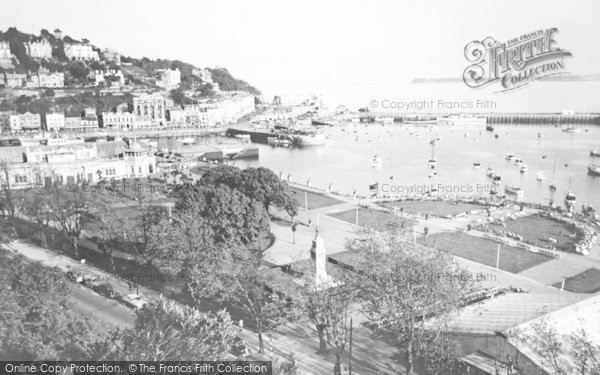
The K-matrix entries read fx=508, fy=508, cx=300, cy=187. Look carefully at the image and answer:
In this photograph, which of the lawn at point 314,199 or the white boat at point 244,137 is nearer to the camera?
the lawn at point 314,199

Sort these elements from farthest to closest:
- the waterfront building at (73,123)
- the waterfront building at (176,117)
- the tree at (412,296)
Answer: the waterfront building at (176,117) < the waterfront building at (73,123) < the tree at (412,296)

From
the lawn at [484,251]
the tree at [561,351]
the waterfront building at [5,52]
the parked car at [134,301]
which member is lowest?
the lawn at [484,251]

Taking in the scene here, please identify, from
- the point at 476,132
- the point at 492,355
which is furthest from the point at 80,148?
the point at 476,132

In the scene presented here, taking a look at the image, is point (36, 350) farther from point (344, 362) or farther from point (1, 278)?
point (344, 362)

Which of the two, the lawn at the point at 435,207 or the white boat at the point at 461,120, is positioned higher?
the white boat at the point at 461,120

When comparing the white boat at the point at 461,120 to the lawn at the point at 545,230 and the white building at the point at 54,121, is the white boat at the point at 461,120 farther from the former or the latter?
the lawn at the point at 545,230

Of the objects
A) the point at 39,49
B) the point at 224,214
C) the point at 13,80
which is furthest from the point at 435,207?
the point at 39,49

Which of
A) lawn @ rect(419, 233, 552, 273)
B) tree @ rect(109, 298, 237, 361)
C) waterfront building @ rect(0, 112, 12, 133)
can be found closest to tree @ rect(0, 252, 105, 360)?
tree @ rect(109, 298, 237, 361)

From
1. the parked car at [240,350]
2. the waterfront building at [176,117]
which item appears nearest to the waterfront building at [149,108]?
the waterfront building at [176,117]
